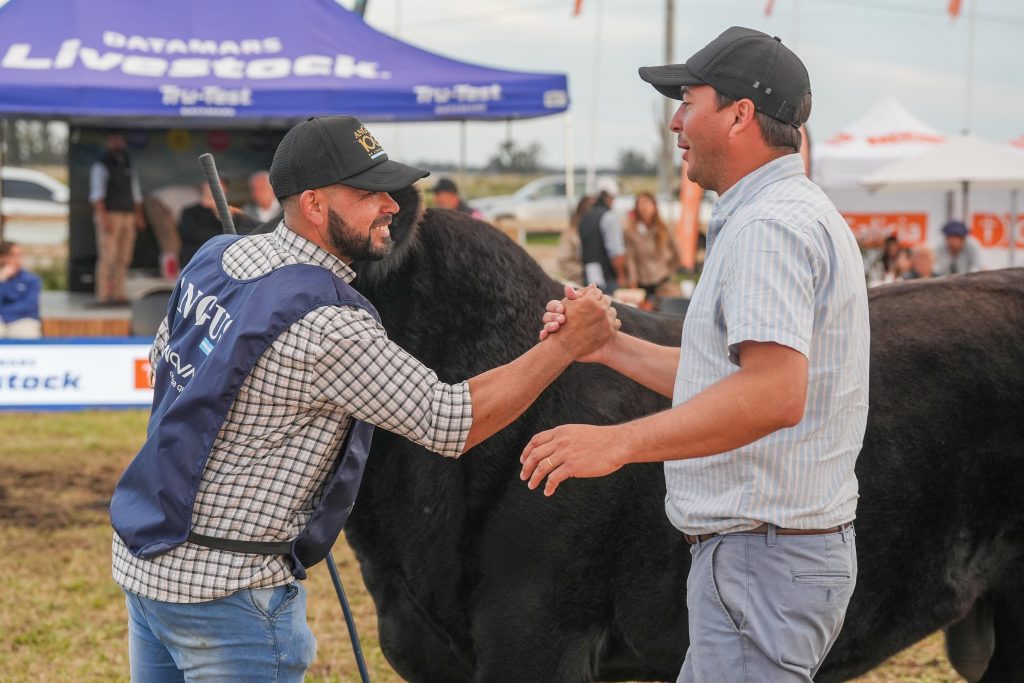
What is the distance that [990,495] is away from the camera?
3480 mm

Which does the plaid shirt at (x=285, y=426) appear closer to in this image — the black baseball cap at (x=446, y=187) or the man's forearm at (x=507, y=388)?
the man's forearm at (x=507, y=388)

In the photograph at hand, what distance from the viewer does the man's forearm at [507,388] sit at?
2.55 m

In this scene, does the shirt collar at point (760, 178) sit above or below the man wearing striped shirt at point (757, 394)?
above

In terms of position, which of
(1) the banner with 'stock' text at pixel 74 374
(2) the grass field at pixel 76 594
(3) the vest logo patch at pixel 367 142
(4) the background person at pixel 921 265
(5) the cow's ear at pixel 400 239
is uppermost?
(3) the vest logo patch at pixel 367 142

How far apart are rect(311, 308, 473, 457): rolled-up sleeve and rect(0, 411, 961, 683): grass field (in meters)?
2.84

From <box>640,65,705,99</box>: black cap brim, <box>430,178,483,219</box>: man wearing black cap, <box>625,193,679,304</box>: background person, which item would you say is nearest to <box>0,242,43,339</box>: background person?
<box>430,178,483,219</box>: man wearing black cap

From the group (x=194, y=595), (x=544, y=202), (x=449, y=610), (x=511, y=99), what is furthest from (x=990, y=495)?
(x=544, y=202)

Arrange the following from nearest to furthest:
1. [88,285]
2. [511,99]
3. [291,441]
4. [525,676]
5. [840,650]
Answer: [291,441]
[525,676]
[840,650]
[511,99]
[88,285]

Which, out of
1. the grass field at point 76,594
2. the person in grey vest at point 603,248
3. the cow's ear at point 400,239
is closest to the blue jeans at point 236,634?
the cow's ear at point 400,239

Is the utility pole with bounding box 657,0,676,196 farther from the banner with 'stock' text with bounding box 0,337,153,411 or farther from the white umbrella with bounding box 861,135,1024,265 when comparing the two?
the banner with 'stock' text with bounding box 0,337,153,411

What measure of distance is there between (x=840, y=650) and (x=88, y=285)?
1238 cm

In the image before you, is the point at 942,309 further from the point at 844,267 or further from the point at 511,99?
the point at 511,99

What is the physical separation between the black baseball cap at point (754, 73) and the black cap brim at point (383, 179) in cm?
63

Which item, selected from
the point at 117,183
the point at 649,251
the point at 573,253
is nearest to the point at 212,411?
the point at 573,253
